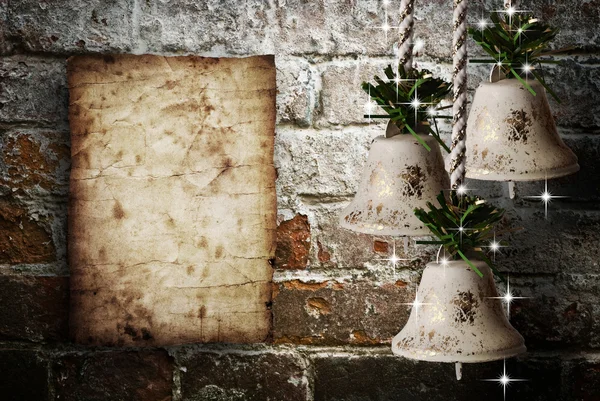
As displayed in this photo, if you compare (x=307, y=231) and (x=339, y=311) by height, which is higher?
(x=307, y=231)

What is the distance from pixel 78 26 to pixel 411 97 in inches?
30.1

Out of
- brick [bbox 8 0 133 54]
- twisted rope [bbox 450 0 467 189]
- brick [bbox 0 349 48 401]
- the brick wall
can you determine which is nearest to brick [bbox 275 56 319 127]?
the brick wall

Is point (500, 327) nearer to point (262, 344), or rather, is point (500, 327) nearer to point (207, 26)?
point (262, 344)

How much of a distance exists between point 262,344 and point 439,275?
57 cm

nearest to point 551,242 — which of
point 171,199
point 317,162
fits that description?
point 317,162

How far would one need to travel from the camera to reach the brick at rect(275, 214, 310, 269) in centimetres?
166

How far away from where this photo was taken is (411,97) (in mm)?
1212

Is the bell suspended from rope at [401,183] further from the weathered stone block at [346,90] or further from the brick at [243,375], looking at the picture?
the brick at [243,375]

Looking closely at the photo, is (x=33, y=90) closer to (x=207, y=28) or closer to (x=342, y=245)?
(x=207, y=28)

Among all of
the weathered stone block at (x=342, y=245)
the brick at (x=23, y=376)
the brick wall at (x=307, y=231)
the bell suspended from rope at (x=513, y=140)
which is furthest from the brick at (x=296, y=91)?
the brick at (x=23, y=376)

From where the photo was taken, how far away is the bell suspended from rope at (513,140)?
129 cm

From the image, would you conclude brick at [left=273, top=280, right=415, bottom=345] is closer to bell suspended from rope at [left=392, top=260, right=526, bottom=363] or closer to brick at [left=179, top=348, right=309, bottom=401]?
brick at [left=179, top=348, right=309, bottom=401]

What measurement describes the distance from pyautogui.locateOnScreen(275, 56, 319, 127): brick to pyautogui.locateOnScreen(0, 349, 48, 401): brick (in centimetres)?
70

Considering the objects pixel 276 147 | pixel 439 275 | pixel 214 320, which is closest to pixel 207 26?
pixel 276 147
